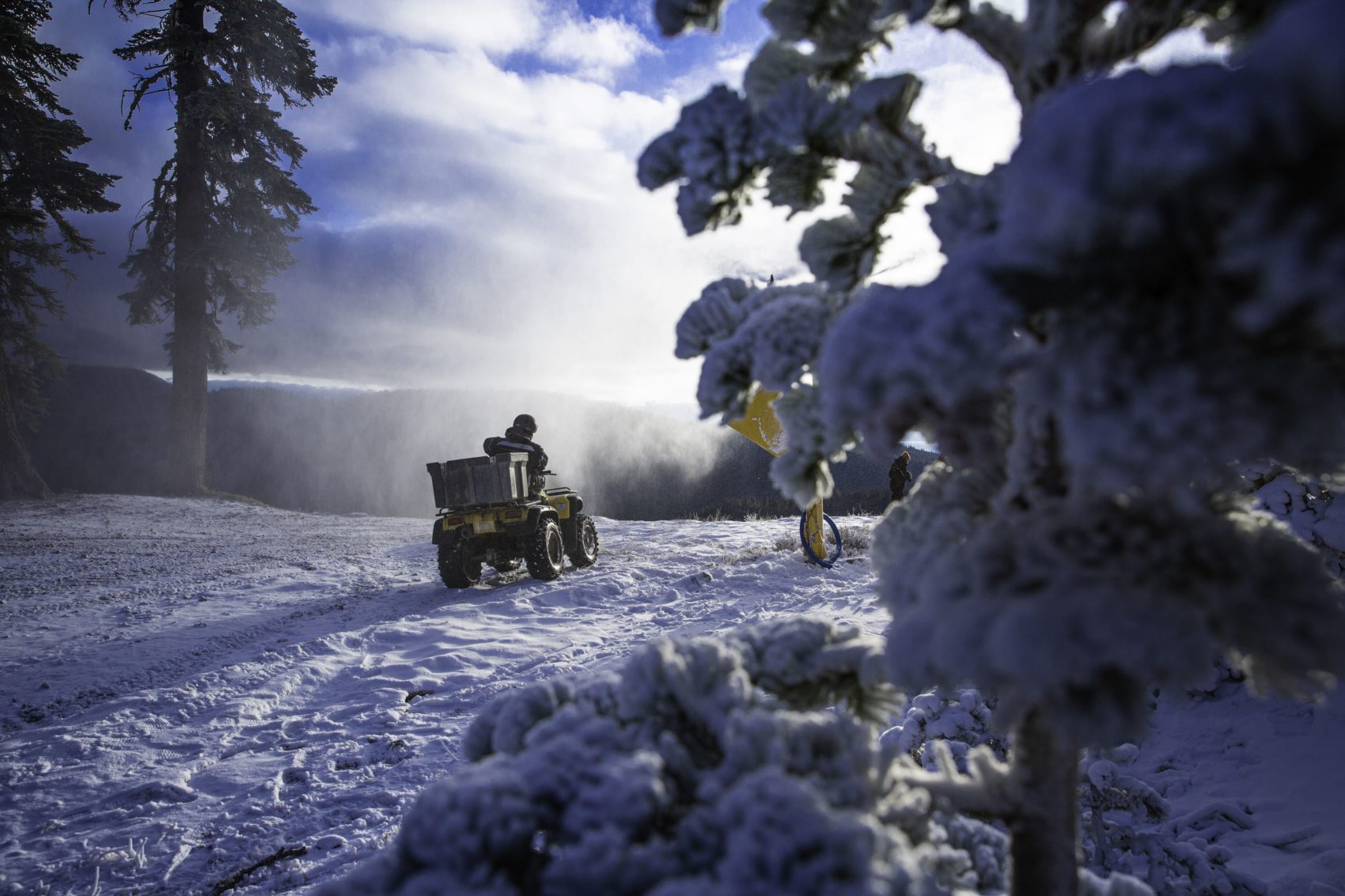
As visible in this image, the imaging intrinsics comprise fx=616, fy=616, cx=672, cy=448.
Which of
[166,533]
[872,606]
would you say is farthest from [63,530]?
[872,606]

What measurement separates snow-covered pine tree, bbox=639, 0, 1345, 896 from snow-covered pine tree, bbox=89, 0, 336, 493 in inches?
845

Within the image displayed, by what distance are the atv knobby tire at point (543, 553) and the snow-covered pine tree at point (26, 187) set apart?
15.9 meters

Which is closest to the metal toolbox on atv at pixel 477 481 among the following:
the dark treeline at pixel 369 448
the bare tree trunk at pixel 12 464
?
the bare tree trunk at pixel 12 464

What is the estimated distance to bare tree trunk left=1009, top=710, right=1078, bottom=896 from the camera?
3.74 feet

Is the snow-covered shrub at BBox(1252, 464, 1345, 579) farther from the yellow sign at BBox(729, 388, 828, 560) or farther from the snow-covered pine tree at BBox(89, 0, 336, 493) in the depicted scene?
the snow-covered pine tree at BBox(89, 0, 336, 493)

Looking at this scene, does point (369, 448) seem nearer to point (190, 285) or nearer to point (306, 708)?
point (190, 285)

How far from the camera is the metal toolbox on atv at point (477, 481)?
7.94m

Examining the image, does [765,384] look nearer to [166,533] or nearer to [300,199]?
[166,533]

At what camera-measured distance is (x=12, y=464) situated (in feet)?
50.0

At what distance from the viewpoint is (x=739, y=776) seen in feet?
3.32

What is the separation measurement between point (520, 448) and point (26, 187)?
53.6 ft

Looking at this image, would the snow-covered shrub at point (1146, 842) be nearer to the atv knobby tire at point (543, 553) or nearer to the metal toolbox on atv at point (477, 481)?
the atv knobby tire at point (543, 553)

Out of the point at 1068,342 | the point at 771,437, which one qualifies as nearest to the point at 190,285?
the point at 771,437

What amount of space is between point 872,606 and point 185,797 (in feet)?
18.2
